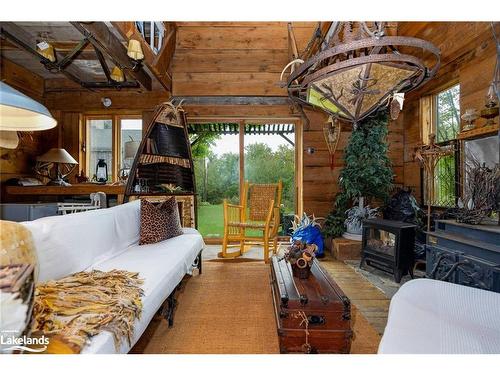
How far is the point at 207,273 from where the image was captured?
304cm

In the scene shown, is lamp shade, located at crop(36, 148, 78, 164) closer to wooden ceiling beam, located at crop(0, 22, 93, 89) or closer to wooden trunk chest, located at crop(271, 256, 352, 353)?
wooden ceiling beam, located at crop(0, 22, 93, 89)

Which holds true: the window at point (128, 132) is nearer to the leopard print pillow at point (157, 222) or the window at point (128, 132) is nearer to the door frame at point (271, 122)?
the door frame at point (271, 122)

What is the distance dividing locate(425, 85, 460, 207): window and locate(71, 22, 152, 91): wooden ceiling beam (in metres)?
3.79

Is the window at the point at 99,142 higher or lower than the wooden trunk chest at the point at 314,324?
higher

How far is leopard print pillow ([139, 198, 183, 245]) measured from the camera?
2477 millimetres

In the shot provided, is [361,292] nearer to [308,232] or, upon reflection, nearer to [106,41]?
[308,232]

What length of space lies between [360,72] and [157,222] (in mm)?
2233

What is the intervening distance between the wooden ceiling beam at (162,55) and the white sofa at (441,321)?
3190 mm

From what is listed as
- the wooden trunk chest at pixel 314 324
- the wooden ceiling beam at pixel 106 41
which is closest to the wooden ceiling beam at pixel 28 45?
the wooden ceiling beam at pixel 106 41

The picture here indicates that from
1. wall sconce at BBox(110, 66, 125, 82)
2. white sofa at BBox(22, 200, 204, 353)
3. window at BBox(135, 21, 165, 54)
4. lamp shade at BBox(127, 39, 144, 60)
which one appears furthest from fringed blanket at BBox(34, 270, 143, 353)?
window at BBox(135, 21, 165, 54)

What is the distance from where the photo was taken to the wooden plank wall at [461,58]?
2.49 m

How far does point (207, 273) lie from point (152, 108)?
2838mm
